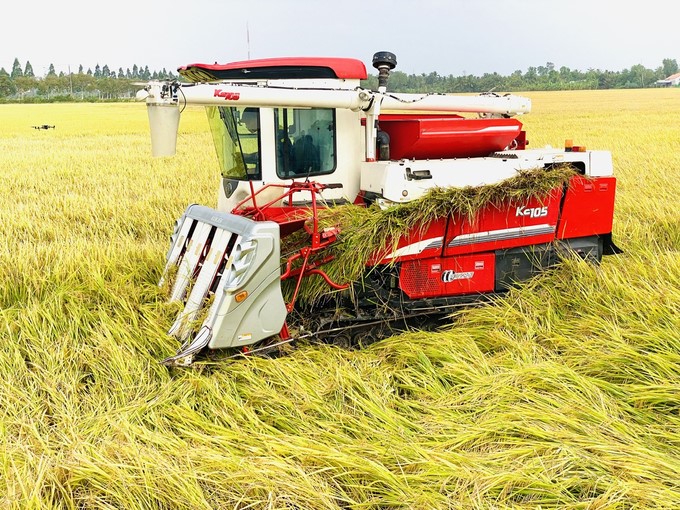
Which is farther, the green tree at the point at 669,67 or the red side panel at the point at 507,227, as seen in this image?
the green tree at the point at 669,67

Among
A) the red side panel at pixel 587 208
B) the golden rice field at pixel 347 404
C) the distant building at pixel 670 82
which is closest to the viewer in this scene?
the golden rice field at pixel 347 404

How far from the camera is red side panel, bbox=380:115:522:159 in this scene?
4891 millimetres

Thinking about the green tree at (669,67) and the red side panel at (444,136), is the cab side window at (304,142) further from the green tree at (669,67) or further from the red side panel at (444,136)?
the green tree at (669,67)

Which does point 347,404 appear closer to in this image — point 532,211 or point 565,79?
point 532,211

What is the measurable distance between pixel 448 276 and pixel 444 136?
1233mm

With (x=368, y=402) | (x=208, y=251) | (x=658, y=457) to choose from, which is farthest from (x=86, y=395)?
(x=658, y=457)

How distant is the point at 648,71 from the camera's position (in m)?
116

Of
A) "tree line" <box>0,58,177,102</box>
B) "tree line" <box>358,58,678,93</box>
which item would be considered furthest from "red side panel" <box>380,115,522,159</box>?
"tree line" <box>0,58,177,102</box>

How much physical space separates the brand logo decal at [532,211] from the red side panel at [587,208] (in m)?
0.26

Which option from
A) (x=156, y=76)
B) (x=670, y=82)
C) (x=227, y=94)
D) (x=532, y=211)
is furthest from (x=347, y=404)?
(x=670, y=82)

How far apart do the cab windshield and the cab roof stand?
0.89ft

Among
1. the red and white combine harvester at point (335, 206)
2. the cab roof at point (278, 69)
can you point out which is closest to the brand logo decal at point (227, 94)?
the red and white combine harvester at point (335, 206)

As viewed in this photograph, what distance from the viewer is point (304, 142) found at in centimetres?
470

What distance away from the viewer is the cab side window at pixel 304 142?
459 centimetres
